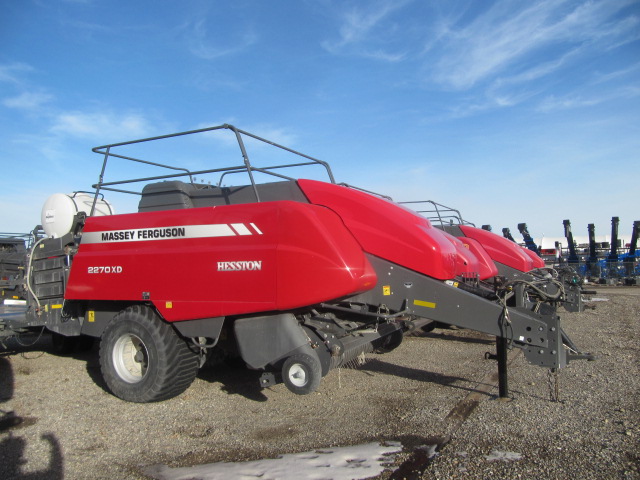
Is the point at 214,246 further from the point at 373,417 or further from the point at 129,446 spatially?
the point at 373,417

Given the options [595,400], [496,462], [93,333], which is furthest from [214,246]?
[595,400]

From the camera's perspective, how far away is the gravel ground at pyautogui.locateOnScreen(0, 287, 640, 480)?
12.0 feet

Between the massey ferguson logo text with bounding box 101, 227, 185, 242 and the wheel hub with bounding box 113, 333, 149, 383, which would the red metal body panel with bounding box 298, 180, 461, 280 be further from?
the wheel hub with bounding box 113, 333, 149, 383

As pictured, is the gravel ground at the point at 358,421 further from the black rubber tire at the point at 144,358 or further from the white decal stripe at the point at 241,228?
the white decal stripe at the point at 241,228

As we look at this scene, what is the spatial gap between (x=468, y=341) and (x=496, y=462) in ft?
17.9

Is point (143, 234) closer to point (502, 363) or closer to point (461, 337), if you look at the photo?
point (502, 363)

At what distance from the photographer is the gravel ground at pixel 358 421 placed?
365cm

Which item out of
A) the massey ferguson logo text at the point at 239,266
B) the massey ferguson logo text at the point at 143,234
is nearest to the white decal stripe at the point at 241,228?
the massey ferguson logo text at the point at 239,266

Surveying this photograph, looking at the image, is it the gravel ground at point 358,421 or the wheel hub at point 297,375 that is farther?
the wheel hub at point 297,375

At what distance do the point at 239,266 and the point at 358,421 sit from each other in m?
1.76

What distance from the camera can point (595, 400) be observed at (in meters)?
4.89

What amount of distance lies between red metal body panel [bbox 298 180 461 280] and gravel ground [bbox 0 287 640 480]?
1.40 m

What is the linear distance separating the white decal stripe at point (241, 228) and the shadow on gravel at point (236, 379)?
190 cm

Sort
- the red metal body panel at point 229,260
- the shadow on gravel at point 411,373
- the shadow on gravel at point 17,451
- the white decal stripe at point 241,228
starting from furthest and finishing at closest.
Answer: the shadow on gravel at point 411,373 < the white decal stripe at point 241,228 < the red metal body panel at point 229,260 < the shadow on gravel at point 17,451
